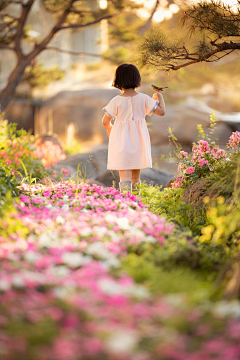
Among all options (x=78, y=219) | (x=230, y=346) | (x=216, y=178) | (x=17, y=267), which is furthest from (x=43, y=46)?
(x=230, y=346)

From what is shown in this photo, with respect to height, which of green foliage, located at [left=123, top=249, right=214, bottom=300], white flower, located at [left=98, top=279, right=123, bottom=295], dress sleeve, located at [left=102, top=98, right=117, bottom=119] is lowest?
green foliage, located at [left=123, top=249, right=214, bottom=300]

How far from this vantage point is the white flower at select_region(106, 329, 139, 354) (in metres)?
1.04

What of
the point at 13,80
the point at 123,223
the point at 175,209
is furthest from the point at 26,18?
the point at 123,223

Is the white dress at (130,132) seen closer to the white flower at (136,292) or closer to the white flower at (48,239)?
the white flower at (48,239)

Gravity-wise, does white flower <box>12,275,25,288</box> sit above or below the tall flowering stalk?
below

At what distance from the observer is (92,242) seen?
1.83 meters

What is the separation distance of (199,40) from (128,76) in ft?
2.39

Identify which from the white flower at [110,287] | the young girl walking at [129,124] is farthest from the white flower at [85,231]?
the young girl walking at [129,124]

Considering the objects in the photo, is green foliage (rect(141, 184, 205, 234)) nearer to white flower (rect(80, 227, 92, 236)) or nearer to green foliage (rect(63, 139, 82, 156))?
white flower (rect(80, 227, 92, 236))

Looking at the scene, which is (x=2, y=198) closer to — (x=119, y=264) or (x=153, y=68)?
(x=119, y=264)

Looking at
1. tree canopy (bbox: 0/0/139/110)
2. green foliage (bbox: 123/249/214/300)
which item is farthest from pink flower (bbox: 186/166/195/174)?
tree canopy (bbox: 0/0/139/110)

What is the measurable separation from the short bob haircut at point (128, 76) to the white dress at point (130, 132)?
111 millimetres

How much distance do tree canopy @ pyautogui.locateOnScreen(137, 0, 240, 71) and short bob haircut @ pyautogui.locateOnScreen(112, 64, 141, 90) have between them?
0.17 metres

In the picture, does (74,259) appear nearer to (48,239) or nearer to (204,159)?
(48,239)
